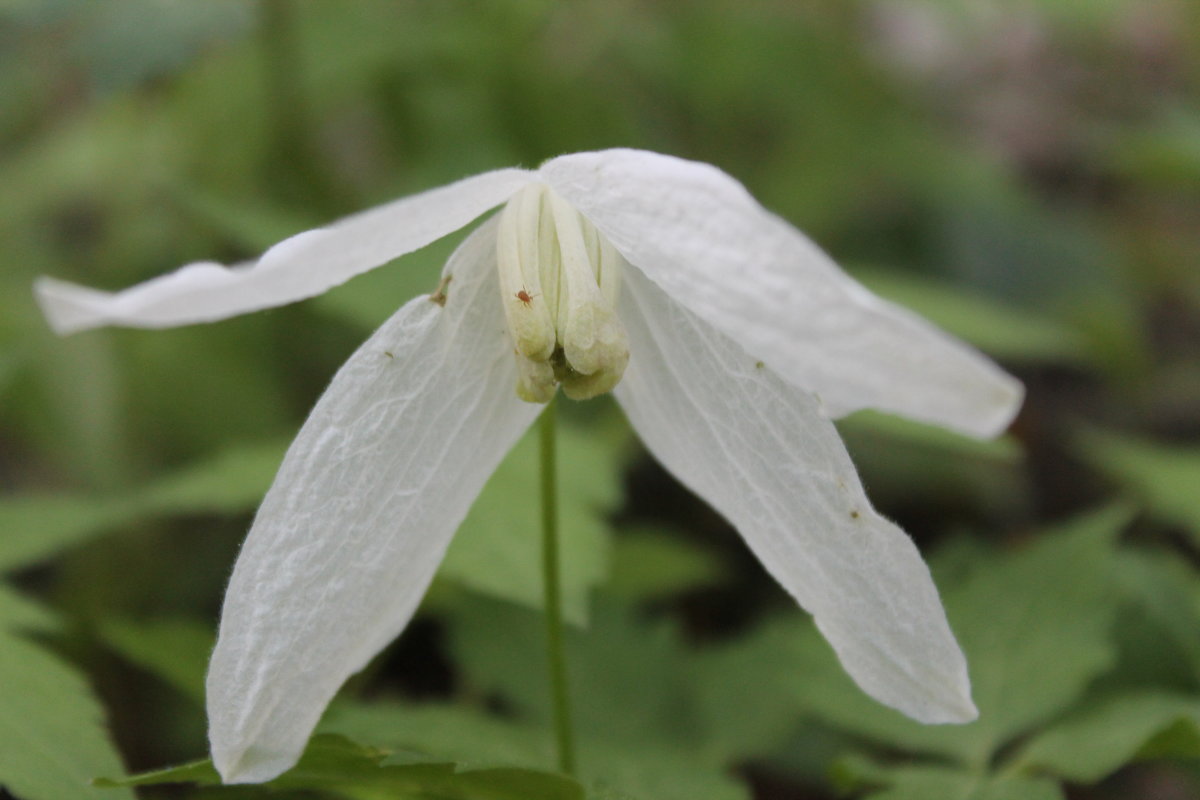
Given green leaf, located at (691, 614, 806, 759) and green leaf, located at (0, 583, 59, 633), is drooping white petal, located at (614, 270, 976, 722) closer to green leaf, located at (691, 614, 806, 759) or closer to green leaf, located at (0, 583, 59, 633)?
green leaf, located at (691, 614, 806, 759)

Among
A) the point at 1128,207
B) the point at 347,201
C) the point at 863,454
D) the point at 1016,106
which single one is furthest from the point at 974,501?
the point at 1016,106

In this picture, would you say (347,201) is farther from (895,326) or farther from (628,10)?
(895,326)

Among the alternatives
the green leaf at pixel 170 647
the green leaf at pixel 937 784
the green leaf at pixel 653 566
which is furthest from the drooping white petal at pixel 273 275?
the green leaf at pixel 653 566

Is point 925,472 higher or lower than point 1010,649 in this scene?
lower

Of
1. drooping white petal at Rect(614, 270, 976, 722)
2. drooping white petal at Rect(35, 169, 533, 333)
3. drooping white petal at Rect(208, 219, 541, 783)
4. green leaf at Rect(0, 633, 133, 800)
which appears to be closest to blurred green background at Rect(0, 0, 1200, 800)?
green leaf at Rect(0, 633, 133, 800)

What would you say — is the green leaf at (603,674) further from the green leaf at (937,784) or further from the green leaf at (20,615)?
the green leaf at (20,615)

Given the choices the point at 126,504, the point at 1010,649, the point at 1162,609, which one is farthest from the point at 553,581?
the point at 1162,609

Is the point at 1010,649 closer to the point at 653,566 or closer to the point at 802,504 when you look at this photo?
the point at 802,504
